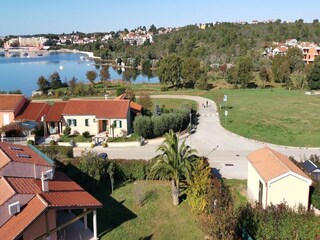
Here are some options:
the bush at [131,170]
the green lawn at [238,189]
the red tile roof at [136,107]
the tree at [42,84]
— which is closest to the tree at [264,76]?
the red tile roof at [136,107]

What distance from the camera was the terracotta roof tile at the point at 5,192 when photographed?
49.7ft

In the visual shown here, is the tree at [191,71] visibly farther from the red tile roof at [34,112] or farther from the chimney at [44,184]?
the chimney at [44,184]

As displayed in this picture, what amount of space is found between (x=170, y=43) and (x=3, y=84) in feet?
229

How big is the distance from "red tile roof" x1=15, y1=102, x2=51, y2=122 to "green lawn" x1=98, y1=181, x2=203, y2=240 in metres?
17.3

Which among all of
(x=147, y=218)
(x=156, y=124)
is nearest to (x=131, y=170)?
(x=147, y=218)

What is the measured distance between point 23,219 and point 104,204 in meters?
6.75

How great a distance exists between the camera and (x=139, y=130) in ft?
112

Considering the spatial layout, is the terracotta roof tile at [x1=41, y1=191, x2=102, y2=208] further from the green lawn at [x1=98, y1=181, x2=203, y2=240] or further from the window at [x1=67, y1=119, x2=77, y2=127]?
the window at [x1=67, y1=119, x2=77, y2=127]

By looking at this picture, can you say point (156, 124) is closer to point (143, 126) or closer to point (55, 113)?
point (143, 126)

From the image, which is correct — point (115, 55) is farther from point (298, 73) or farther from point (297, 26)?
point (298, 73)

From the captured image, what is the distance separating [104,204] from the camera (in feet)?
69.4

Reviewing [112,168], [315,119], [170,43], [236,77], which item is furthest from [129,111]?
[170,43]

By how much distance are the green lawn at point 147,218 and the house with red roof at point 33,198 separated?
61.5 inches

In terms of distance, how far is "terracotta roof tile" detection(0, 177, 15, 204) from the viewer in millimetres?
15162
